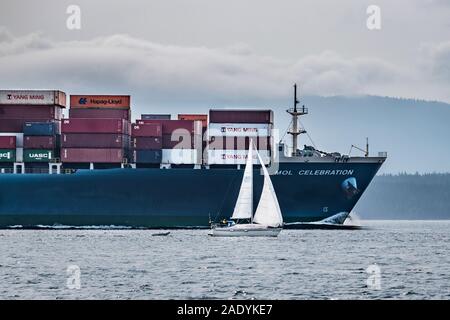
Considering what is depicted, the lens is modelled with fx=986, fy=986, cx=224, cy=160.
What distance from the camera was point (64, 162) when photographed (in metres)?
80.4

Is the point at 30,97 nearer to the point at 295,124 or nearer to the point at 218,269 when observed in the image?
the point at 295,124

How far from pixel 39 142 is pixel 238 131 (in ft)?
54.0

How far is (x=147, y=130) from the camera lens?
264 feet

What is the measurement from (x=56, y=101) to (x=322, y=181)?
23.4 m

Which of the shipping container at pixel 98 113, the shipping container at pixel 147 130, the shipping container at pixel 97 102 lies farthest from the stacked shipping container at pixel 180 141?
the shipping container at pixel 97 102

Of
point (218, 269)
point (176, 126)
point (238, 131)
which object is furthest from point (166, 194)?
point (218, 269)

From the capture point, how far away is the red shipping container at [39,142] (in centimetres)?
8075

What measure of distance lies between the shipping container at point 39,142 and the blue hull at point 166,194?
8.46 feet

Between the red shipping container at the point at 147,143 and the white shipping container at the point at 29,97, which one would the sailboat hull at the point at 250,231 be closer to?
the red shipping container at the point at 147,143

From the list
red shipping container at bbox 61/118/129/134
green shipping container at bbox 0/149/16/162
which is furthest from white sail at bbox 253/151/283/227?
green shipping container at bbox 0/149/16/162

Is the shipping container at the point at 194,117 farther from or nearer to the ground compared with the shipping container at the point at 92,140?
farther from the ground

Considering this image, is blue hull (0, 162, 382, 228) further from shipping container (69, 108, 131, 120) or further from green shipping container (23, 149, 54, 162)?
shipping container (69, 108, 131, 120)

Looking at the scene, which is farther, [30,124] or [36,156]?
[36,156]
